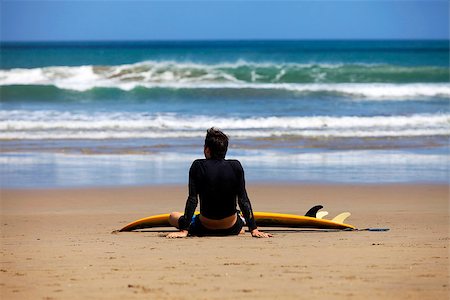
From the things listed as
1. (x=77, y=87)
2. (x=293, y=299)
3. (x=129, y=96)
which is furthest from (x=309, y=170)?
(x=77, y=87)

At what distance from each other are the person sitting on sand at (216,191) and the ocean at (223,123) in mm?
4015

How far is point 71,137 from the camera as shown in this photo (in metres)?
15.3

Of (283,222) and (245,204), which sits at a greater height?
(245,204)

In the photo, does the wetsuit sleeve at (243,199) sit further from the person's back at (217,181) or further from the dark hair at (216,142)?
the dark hair at (216,142)

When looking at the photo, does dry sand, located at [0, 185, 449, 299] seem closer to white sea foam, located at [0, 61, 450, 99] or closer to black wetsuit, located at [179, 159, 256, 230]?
black wetsuit, located at [179, 159, 256, 230]

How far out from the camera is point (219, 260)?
5.11 metres

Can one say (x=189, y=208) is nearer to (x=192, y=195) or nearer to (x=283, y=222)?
(x=192, y=195)

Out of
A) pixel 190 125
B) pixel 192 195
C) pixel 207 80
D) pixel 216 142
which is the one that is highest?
pixel 207 80

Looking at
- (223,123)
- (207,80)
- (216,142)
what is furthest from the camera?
(207,80)

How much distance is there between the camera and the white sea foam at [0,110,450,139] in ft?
52.5

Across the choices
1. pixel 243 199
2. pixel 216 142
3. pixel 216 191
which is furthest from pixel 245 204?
pixel 216 142

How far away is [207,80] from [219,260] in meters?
27.2

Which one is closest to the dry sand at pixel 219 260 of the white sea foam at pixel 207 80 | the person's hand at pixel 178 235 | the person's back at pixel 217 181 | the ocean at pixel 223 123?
the person's hand at pixel 178 235

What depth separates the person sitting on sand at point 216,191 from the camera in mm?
6074
